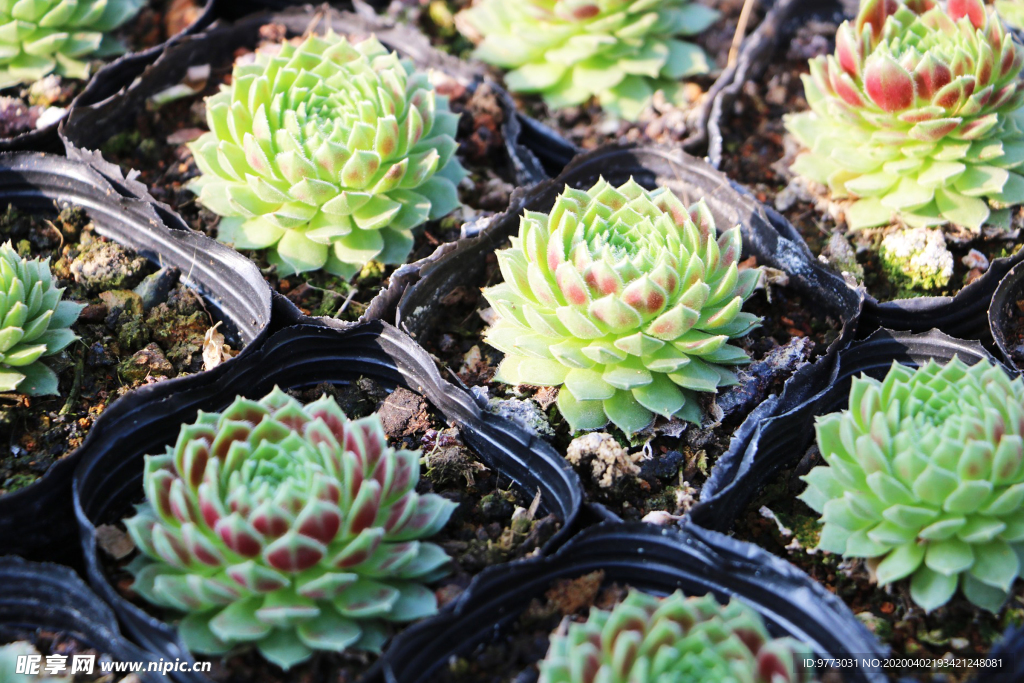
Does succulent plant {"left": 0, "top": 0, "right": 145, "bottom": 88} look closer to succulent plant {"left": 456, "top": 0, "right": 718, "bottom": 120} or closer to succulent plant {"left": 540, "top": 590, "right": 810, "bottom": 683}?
succulent plant {"left": 456, "top": 0, "right": 718, "bottom": 120}

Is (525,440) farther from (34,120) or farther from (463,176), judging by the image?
(34,120)

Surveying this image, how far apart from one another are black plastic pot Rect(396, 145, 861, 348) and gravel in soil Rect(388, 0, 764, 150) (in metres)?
0.25

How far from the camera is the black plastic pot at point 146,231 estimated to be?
1938mm

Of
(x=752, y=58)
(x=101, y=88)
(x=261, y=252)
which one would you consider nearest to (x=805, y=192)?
(x=752, y=58)

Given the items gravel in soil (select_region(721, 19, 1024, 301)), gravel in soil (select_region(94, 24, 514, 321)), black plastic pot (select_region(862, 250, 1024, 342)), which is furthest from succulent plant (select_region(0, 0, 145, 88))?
black plastic pot (select_region(862, 250, 1024, 342))

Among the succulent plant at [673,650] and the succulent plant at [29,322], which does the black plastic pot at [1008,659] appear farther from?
the succulent plant at [29,322]

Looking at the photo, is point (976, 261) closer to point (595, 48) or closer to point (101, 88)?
Answer: point (595, 48)

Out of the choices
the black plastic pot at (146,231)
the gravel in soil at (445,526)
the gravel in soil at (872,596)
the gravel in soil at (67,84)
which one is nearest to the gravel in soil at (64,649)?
the gravel in soil at (445,526)

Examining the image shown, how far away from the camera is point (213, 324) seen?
2018 millimetres

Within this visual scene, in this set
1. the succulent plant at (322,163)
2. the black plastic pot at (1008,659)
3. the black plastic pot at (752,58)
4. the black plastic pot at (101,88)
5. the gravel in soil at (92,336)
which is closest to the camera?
the black plastic pot at (1008,659)

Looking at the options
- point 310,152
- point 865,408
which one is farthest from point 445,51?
point 865,408

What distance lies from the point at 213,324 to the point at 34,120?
0.83 metres

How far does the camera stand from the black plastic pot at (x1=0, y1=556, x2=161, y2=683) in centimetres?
145

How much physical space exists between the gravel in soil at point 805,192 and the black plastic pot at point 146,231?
4.29 ft
